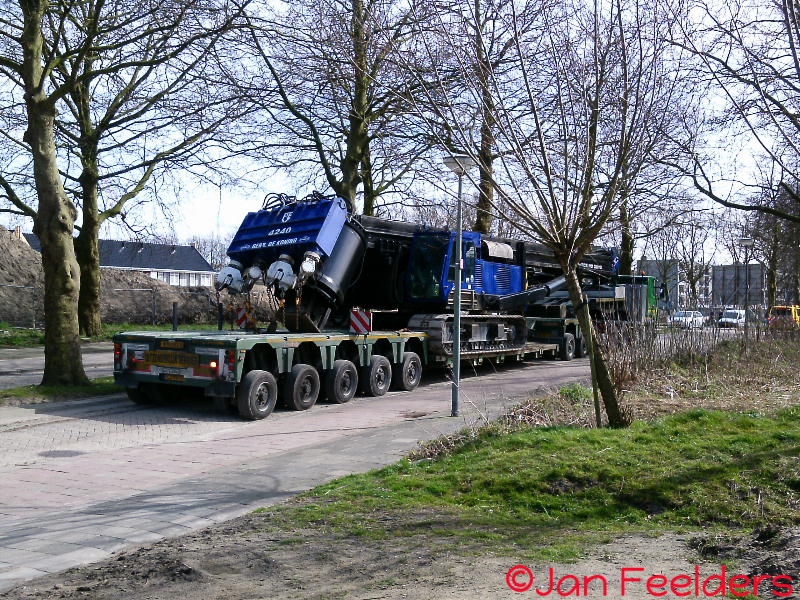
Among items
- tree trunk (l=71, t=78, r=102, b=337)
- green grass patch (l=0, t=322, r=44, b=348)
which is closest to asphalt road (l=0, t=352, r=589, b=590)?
tree trunk (l=71, t=78, r=102, b=337)

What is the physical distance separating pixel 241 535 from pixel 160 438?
5166 mm

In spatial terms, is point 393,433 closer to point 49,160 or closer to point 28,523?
point 28,523

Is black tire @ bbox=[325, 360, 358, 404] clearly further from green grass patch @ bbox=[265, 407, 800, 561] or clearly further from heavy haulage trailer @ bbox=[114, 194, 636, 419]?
green grass patch @ bbox=[265, 407, 800, 561]

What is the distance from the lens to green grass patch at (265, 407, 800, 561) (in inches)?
218

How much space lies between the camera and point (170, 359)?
39.3 feet

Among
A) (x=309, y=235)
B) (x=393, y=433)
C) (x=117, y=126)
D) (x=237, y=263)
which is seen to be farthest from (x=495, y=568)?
(x=117, y=126)

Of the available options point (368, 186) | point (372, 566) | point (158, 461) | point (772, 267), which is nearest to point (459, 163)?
point (158, 461)

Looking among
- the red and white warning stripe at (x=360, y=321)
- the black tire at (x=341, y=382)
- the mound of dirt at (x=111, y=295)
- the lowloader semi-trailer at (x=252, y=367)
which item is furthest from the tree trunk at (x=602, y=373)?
the mound of dirt at (x=111, y=295)

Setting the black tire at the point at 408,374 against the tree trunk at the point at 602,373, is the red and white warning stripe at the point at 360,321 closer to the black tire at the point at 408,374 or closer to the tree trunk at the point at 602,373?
the black tire at the point at 408,374

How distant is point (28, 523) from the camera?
6.39 meters

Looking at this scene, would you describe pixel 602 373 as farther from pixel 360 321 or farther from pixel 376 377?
pixel 376 377

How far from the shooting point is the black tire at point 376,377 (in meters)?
14.4

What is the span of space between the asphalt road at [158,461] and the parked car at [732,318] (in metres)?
4.74

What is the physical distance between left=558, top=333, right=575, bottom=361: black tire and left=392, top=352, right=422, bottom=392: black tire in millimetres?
7747
